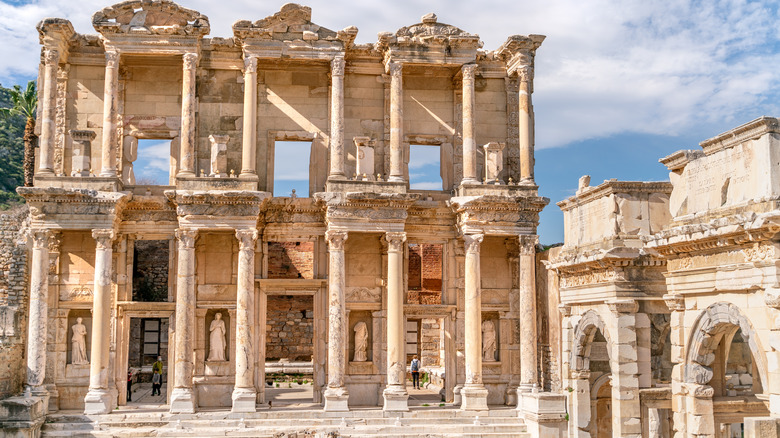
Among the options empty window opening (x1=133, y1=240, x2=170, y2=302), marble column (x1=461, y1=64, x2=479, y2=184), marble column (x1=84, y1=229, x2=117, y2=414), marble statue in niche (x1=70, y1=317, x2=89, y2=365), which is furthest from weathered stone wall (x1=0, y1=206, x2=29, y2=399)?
marble column (x1=461, y1=64, x2=479, y2=184)

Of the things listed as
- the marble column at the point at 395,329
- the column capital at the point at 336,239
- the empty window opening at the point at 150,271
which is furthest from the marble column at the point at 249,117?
the empty window opening at the point at 150,271

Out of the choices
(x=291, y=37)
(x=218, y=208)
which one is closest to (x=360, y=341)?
(x=218, y=208)

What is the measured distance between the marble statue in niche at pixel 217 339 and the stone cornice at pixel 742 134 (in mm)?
14021

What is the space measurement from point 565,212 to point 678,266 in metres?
5.38

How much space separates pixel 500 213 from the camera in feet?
74.9

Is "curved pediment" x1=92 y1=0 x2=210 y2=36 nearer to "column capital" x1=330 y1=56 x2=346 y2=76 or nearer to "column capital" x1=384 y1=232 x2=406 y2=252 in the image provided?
"column capital" x1=330 y1=56 x2=346 y2=76

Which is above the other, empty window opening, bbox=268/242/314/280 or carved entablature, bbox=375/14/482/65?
carved entablature, bbox=375/14/482/65

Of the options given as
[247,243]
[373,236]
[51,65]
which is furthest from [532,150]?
[51,65]

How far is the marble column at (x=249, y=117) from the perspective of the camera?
22547 millimetres

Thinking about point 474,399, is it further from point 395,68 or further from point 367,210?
point 395,68

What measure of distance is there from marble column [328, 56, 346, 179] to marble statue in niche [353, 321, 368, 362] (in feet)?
13.3

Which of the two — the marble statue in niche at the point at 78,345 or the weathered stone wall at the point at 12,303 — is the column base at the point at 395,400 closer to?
the marble statue in niche at the point at 78,345

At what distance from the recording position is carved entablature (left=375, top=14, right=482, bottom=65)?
23.2 m

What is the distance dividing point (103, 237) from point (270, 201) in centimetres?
427
